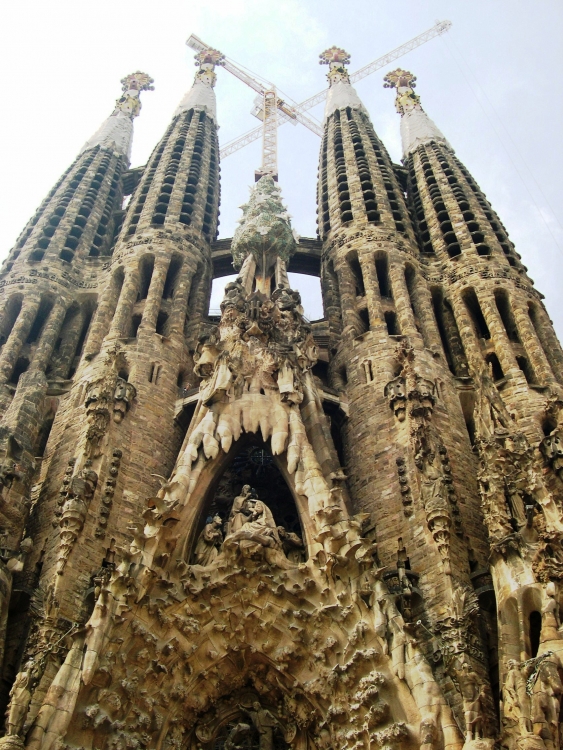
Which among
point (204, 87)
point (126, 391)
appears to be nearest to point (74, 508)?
point (126, 391)

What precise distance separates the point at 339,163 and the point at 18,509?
20.0m

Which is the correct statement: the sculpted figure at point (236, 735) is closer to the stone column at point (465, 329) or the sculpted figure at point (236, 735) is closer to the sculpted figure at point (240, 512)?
the sculpted figure at point (240, 512)

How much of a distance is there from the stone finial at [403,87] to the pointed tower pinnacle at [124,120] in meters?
11.9

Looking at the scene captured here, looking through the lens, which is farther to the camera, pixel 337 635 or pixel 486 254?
pixel 486 254

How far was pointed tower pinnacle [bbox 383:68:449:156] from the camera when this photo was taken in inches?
1314

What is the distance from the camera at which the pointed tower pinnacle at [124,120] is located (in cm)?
3356

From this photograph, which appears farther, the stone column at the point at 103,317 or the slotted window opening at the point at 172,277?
the slotted window opening at the point at 172,277

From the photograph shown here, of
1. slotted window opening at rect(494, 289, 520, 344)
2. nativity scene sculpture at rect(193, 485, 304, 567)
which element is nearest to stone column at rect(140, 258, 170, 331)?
nativity scene sculpture at rect(193, 485, 304, 567)

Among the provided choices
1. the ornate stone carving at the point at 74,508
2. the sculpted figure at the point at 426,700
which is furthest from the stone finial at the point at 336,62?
the sculpted figure at the point at 426,700

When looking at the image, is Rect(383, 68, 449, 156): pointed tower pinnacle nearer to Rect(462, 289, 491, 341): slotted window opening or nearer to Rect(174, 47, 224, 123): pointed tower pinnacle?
Rect(174, 47, 224, 123): pointed tower pinnacle

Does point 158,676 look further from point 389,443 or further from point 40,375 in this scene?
point 40,375

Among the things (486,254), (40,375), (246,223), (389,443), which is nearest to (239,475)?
(389,443)

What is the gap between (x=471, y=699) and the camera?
38.9 ft

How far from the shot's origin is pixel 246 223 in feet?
77.1
